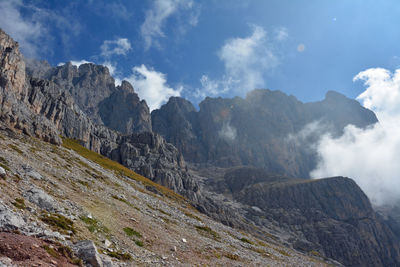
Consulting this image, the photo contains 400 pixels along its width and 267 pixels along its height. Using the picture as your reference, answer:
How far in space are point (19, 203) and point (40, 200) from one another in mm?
2786

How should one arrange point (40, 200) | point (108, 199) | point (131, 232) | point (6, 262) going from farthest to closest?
point (108, 199) → point (131, 232) → point (40, 200) → point (6, 262)

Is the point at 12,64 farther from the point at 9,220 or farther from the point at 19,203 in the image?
the point at 9,220

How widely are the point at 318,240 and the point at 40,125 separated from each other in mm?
195860

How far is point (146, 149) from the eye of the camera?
180 meters

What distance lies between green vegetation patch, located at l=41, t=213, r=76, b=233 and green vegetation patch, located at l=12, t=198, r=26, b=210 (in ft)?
4.98

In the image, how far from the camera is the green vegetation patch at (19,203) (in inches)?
693

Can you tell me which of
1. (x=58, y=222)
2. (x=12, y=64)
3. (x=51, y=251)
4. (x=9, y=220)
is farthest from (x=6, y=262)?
(x=12, y=64)

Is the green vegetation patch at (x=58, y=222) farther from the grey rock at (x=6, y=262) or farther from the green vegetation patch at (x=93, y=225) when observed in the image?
the grey rock at (x=6, y=262)

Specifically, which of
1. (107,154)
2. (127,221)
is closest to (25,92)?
(107,154)

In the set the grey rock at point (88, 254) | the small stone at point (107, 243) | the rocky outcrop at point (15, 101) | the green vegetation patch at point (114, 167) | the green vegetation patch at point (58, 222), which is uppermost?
the rocky outcrop at point (15, 101)

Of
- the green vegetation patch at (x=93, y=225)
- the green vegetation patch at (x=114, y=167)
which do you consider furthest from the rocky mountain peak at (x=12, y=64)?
the green vegetation patch at (x=93, y=225)

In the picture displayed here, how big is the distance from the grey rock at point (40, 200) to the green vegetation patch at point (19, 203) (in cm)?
150

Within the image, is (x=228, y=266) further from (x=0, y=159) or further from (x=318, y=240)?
(x=318, y=240)

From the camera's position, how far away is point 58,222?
717 inches
